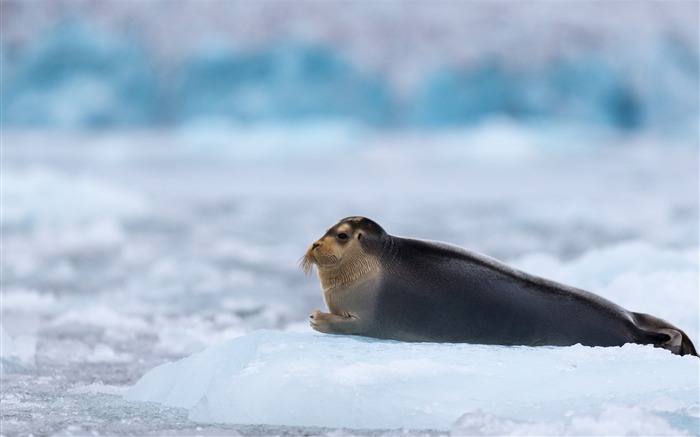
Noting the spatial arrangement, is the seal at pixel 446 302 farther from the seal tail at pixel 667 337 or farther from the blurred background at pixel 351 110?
the blurred background at pixel 351 110

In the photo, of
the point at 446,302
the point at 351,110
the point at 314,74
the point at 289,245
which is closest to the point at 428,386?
the point at 446,302

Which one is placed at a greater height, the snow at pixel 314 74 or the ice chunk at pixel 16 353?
the snow at pixel 314 74

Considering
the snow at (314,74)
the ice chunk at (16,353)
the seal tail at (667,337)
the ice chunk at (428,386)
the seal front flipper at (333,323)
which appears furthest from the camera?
the snow at (314,74)

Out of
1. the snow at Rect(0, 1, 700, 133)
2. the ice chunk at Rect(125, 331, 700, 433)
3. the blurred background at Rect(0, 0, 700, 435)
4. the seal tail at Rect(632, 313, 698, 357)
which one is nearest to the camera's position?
the ice chunk at Rect(125, 331, 700, 433)

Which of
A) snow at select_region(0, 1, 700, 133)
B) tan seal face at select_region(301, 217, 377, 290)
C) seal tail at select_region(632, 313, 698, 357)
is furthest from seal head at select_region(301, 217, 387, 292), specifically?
snow at select_region(0, 1, 700, 133)

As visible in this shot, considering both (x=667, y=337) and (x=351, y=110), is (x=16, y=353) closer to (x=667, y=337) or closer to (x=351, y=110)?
(x=667, y=337)

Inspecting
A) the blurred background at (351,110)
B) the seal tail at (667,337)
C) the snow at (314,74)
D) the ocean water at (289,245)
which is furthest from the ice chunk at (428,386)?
the snow at (314,74)

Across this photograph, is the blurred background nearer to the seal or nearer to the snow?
the snow
